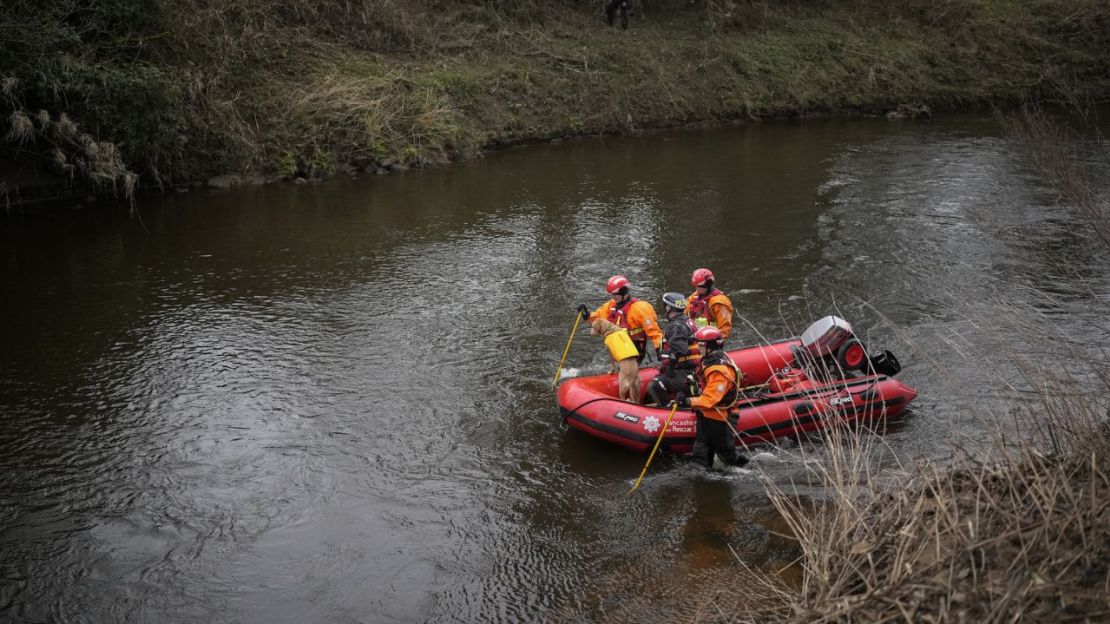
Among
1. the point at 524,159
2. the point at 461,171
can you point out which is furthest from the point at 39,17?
the point at 524,159

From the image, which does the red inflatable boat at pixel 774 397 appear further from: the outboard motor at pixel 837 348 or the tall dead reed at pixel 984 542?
the tall dead reed at pixel 984 542

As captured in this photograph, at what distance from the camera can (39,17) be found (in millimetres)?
17328

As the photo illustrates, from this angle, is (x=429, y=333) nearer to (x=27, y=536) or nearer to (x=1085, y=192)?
(x=27, y=536)

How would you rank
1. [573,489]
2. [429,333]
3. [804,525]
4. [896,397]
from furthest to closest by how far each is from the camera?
[429,333], [896,397], [573,489], [804,525]

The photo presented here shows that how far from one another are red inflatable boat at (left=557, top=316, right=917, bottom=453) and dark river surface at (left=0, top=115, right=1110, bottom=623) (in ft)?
1.00

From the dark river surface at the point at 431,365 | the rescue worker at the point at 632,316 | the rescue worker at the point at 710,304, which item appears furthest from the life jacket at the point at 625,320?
the dark river surface at the point at 431,365

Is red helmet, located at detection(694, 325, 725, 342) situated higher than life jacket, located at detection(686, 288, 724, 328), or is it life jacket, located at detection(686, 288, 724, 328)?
red helmet, located at detection(694, 325, 725, 342)

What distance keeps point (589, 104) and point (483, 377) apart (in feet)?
55.6

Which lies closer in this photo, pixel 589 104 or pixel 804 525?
pixel 804 525

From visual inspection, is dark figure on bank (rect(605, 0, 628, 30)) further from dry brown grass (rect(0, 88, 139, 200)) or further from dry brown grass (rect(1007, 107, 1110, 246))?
dry brown grass (rect(1007, 107, 1110, 246))

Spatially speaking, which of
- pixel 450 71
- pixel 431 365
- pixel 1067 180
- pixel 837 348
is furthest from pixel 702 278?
pixel 450 71

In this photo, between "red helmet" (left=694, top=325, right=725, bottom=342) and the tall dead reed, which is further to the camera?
"red helmet" (left=694, top=325, right=725, bottom=342)

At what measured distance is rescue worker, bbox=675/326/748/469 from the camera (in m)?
9.02

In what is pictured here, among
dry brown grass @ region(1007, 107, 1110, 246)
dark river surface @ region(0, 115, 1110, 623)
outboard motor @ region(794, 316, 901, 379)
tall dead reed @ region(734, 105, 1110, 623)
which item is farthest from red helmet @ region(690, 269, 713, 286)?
tall dead reed @ region(734, 105, 1110, 623)
